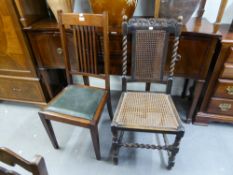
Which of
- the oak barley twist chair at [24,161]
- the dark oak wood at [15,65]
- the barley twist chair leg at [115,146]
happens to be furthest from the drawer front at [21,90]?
the oak barley twist chair at [24,161]

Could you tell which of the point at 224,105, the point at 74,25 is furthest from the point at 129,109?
the point at 224,105

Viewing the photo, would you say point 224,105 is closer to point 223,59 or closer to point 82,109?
point 223,59

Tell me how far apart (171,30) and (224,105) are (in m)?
0.90

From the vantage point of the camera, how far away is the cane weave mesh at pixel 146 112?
3.83 feet

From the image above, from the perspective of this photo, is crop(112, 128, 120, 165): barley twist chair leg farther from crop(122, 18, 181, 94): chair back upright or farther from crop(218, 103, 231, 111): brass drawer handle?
crop(218, 103, 231, 111): brass drawer handle

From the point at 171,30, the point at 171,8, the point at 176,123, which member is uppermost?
the point at 171,8

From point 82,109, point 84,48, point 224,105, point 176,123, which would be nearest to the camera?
point 176,123

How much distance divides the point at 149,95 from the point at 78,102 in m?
0.58

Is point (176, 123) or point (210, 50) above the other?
point (210, 50)

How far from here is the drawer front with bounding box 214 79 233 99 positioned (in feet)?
4.71

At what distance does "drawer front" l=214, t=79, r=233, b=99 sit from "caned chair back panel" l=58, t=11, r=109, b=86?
972 millimetres

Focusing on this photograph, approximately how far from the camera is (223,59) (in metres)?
1.35

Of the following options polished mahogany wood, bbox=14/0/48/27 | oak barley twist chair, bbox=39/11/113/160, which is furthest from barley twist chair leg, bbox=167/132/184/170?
polished mahogany wood, bbox=14/0/48/27

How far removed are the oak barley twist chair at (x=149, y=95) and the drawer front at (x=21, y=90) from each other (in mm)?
1018
